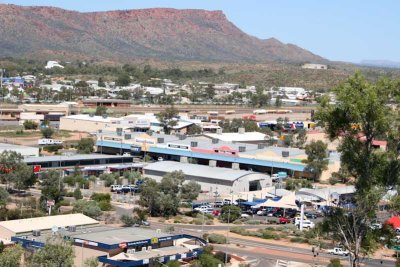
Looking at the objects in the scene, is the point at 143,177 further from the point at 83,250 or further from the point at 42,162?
the point at 83,250

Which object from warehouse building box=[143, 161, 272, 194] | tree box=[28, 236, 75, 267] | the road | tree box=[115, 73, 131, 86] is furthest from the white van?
tree box=[115, 73, 131, 86]

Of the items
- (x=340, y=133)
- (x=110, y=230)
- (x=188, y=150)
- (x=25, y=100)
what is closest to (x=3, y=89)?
(x=25, y=100)

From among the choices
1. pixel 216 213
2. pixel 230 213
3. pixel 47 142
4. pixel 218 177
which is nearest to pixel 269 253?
pixel 230 213

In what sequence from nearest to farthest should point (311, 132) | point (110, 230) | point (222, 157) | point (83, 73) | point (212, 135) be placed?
Result: 1. point (110, 230)
2. point (222, 157)
3. point (212, 135)
4. point (311, 132)
5. point (83, 73)

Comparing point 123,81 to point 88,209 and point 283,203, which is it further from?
point 88,209

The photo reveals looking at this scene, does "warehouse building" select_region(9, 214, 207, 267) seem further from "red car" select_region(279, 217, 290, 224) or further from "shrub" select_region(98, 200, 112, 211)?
"red car" select_region(279, 217, 290, 224)

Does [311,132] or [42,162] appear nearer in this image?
[42,162]
